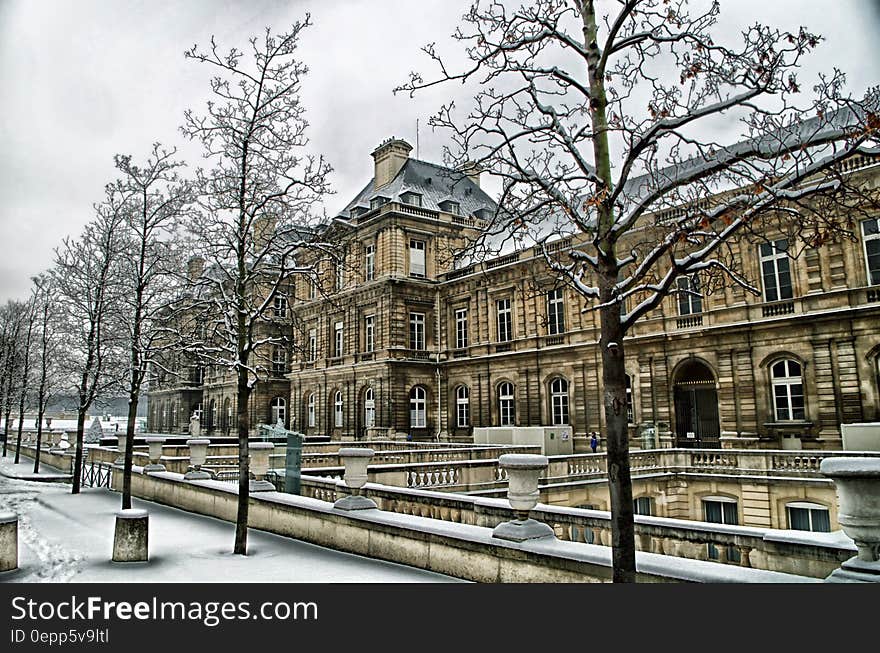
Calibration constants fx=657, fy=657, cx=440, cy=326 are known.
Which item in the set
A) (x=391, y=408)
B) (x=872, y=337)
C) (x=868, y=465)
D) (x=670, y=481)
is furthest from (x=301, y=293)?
(x=868, y=465)

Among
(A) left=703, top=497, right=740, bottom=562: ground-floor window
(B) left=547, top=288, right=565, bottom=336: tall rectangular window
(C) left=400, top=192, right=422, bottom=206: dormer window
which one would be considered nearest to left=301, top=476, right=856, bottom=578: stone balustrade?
(A) left=703, top=497, right=740, bottom=562: ground-floor window

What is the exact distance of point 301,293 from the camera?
164 feet

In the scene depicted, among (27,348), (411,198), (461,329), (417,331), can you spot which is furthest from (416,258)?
(27,348)

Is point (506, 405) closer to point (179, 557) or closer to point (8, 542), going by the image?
point (179, 557)

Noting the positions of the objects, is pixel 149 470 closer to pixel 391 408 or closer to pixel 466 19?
pixel 466 19

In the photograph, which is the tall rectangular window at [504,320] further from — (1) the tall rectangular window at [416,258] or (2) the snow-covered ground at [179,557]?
(2) the snow-covered ground at [179,557]

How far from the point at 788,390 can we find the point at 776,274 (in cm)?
441

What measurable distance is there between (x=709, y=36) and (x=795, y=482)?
56.3ft

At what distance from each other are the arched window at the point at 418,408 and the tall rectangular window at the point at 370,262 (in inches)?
308

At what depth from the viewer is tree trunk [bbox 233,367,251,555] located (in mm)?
9953

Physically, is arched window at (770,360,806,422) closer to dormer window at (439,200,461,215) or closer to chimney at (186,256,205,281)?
chimney at (186,256,205,281)

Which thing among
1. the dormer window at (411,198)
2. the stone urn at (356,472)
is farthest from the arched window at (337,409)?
the stone urn at (356,472)

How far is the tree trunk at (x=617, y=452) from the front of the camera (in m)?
5.45

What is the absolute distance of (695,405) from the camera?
92.3ft
